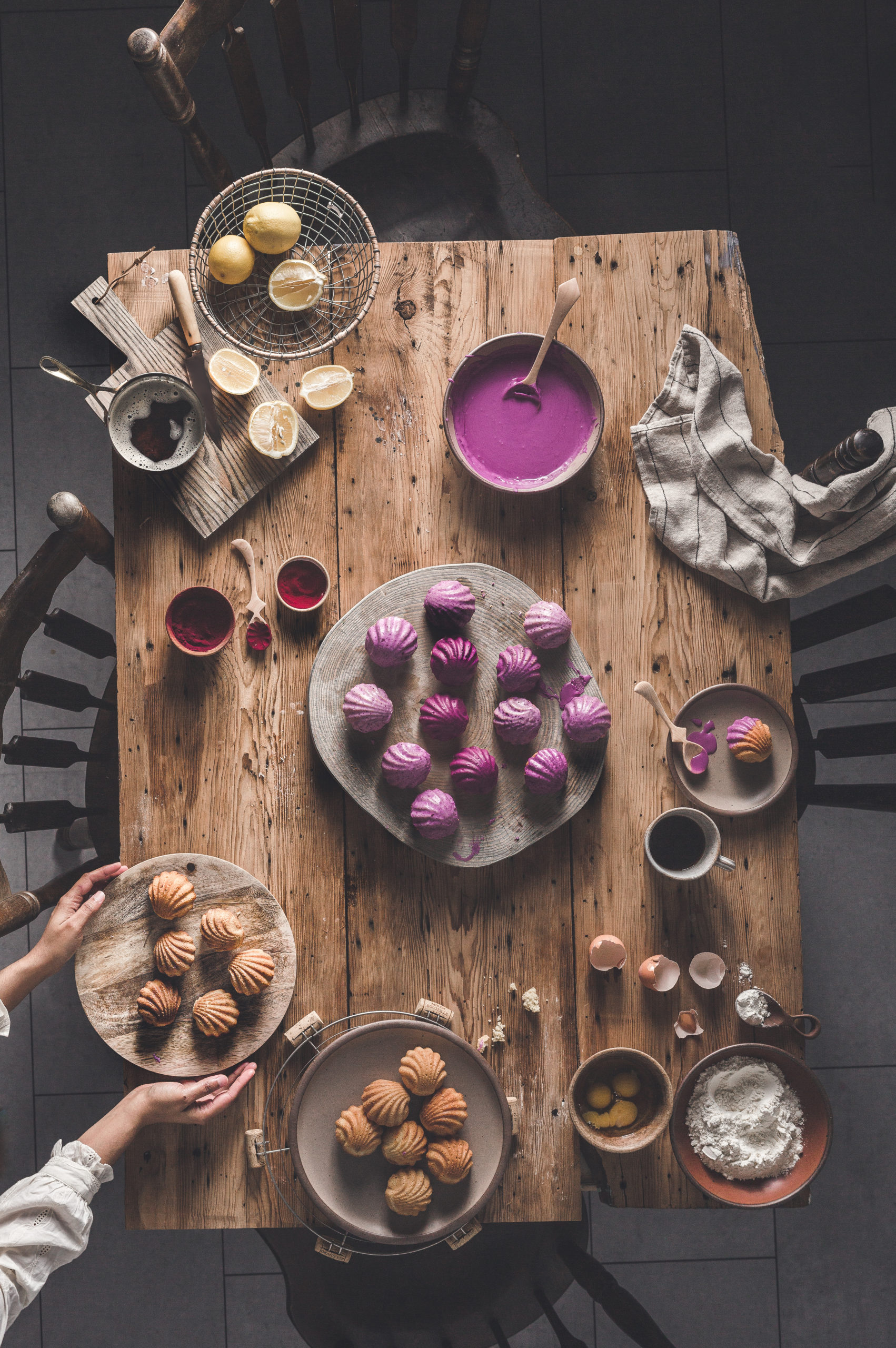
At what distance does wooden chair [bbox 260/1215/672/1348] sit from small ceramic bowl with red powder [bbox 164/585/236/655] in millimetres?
1775

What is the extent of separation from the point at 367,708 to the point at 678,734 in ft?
2.78

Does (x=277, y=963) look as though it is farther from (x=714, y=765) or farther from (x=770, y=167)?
(x=770, y=167)

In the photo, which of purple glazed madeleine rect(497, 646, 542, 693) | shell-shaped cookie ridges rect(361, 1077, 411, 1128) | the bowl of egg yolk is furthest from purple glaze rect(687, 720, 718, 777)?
shell-shaped cookie ridges rect(361, 1077, 411, 1128)

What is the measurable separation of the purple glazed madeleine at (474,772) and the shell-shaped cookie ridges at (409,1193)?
979 millimetres

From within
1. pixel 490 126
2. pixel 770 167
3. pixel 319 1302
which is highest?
pixel 770 167

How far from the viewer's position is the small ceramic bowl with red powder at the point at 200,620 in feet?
7.75

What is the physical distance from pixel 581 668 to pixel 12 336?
2.54 m

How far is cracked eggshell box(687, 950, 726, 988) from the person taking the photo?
238cm

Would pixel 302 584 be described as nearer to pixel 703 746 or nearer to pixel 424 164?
pixel 703 746

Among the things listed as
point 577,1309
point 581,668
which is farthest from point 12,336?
point 577,1309

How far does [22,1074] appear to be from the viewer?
10.6 ft

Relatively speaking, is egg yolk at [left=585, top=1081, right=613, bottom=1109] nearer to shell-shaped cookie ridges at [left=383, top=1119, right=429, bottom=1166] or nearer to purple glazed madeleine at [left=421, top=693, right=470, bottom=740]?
shell-shaped cookie ridges at [left=383, top=1119, right=429, bottom=1166]

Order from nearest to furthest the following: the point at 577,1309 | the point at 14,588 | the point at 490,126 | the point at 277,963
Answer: the point at 14,588
the point at 277,963
the point at 490,126
the point at 577,1309

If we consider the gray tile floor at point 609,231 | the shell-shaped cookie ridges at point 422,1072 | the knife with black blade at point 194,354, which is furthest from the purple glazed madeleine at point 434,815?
the gray tile floor at point 609,231
